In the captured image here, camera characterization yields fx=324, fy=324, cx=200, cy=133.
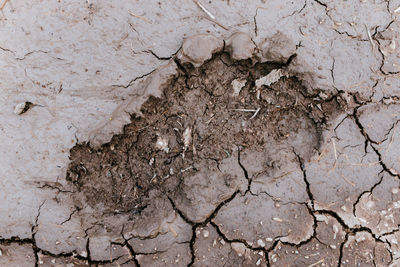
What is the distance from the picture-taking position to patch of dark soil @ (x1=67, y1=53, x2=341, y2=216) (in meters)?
2.62

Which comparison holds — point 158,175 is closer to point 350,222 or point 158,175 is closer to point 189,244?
point 189,244

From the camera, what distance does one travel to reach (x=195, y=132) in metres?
2.67

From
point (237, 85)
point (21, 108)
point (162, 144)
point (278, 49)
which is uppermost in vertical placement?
point (278, 49)

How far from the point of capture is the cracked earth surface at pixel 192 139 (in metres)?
2.56

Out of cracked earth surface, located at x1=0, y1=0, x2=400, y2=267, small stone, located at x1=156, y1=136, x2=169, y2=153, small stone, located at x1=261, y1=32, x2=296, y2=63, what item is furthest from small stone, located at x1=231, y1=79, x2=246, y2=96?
small stone, located at x1=156, y1=136, x2=169, y2=153

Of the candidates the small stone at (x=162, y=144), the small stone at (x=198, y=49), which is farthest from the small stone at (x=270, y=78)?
the small stone at (x=162, y=144)

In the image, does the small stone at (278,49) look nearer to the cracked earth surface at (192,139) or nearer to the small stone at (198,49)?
the cracked earth surface at (192,139)

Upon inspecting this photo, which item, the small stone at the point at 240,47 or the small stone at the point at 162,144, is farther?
the small stone at the point at 162,144

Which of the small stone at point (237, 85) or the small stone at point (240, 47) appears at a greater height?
the small stone at point (240, 47)

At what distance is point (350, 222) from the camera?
8.64 ft

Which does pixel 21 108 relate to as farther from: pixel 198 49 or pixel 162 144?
pixel 198 49

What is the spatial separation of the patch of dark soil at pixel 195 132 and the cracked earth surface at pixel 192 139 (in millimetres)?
11

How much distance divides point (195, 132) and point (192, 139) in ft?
0.21

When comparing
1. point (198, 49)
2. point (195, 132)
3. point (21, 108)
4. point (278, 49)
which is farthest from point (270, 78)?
point (21, 108)
